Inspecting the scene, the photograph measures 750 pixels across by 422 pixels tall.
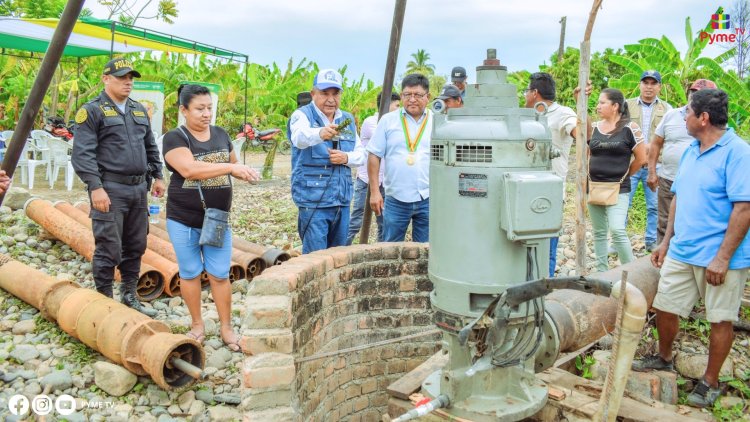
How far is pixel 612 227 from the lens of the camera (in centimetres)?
533

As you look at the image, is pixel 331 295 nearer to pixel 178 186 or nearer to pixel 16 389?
pixel 178 186

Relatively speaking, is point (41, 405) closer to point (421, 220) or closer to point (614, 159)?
point (421, 220)

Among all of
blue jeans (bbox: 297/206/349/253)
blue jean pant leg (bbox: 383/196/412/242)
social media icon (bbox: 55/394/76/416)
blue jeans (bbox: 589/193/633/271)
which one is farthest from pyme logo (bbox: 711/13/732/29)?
social media icon (bbox: 55/394/76/416)

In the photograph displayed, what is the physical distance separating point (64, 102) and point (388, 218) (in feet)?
44.2

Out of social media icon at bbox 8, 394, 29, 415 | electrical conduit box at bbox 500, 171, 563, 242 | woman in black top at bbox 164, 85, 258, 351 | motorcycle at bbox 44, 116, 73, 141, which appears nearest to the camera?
electrical conduit box at bbox 500, 171, 563, 242

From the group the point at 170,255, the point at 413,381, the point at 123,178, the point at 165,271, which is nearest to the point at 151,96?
the point at 170,255

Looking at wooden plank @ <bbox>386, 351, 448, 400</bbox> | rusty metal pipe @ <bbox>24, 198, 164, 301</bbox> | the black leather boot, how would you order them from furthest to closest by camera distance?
rusty metal pipe @ <bbox>24, 198, 164, 301</bbox> < the black leather boot < wooden plank @ <bbox>386, 351, 448, 400</bbox>

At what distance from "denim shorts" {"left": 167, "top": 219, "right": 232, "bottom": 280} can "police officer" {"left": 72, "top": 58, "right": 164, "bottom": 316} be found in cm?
75

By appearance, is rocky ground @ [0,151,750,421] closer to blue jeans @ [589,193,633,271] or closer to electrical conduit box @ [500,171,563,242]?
blue jeans @ [589,193,633,271]

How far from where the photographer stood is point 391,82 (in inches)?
173

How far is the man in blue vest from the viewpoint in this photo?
14.2 ft

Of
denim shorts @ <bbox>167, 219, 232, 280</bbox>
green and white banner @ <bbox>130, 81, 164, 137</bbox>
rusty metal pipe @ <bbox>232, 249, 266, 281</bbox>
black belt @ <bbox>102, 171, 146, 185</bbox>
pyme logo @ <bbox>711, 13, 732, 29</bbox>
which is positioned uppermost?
pyme logo @ <bbox>711, 13, 732, 29</bbox>

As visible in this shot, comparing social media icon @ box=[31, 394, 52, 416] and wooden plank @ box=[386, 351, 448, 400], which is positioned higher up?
wooden plank @ box=[386, 351, 448, 400]

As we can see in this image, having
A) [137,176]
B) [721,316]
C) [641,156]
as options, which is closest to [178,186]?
[137,176]
